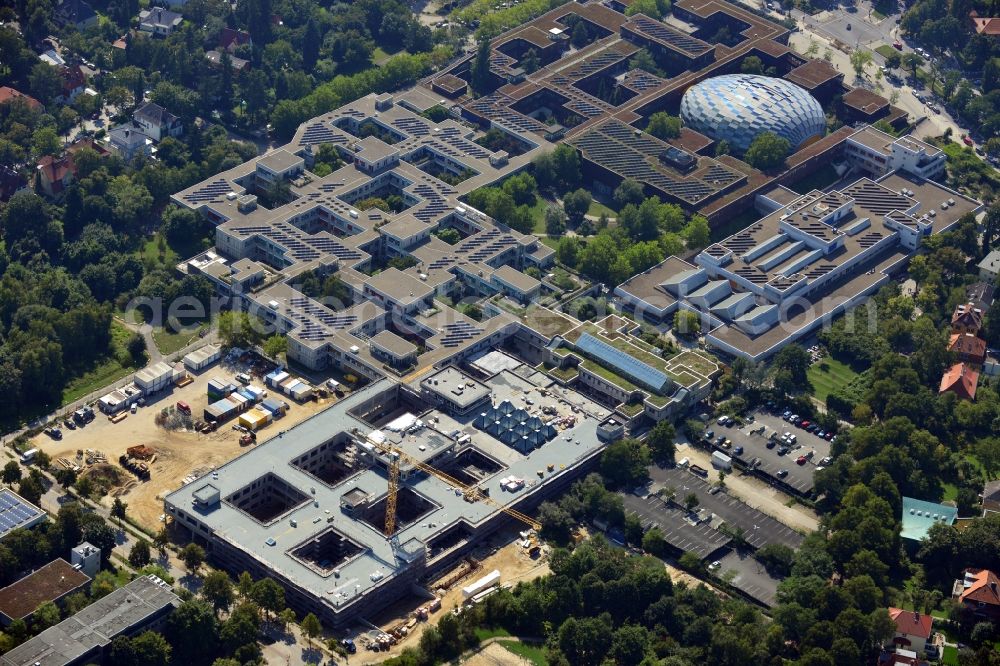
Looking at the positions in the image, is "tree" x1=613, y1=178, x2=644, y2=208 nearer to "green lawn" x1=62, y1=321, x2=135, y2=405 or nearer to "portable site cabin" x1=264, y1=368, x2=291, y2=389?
"portable site cabin" x1=264, y1=368, x2=291, y2=389

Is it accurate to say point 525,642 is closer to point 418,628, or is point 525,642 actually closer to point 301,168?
point 418,628

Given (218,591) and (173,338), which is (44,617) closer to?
(218,591)

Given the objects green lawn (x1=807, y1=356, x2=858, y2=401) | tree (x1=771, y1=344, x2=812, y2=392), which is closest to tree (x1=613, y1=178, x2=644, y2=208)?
green lawn (x1=807, y1=356, x2=858, y2=401)

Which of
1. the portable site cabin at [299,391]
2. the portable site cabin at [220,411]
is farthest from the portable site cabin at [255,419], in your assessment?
the portable site cabin at [299,391]

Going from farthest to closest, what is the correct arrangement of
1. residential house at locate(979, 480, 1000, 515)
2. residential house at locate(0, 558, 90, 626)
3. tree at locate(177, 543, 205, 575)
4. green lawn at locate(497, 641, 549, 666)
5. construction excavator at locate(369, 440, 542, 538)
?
residential house at locate(979, 480, 1000, 515) → construction excavator at locate(369, 440, 542, 538) → tree at locate(177, 543, 205, 575) → green lawn at locate(497, 641, 549, 666) → residential house at locate(0, 558, 90, 626)

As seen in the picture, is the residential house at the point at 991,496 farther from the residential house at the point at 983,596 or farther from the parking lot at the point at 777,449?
the parking lot at the point at 777,449

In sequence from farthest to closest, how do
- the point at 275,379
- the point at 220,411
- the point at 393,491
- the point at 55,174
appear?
the point at 55,174
the point at 275,379
the point at 220,411
the point at 393,491

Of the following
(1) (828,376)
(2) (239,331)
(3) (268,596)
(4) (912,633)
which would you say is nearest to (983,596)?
(4) (912,633)
